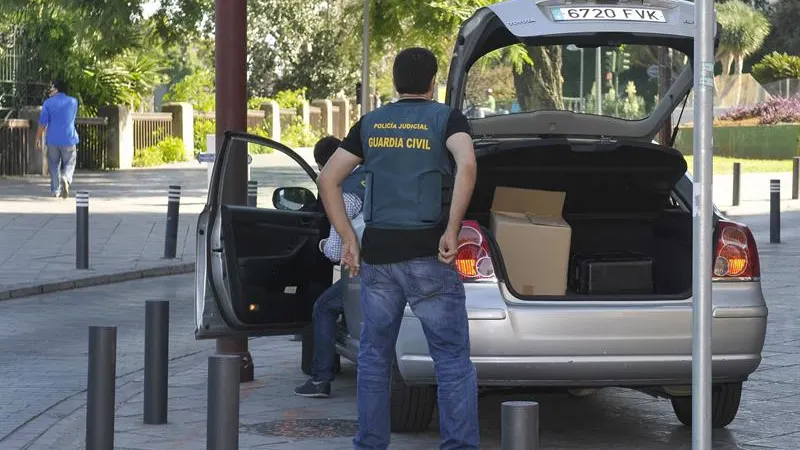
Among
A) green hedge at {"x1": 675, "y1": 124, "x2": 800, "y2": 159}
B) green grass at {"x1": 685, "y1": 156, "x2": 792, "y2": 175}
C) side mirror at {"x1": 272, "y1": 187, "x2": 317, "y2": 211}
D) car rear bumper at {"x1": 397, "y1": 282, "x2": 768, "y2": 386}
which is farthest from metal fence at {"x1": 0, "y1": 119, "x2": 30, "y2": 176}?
car rear bumper at {"x1": 397, "y1": 282, "x2": 768, "y2": 386}

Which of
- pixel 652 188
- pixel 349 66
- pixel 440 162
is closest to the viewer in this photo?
pixel 440 162

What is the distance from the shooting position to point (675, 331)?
24.7ft

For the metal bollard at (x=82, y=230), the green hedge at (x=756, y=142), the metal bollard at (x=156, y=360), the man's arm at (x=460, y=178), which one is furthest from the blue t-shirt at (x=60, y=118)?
the green hedge at (x=756, y=142)

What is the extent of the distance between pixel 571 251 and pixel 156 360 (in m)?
2.29

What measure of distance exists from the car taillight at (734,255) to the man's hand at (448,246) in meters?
1.66

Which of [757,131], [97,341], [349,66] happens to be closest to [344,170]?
[97,341]

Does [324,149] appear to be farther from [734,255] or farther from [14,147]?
[14,147]

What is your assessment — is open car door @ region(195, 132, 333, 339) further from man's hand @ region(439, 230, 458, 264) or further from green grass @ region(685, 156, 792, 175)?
green grass @ region(685, 156, 792, 175)

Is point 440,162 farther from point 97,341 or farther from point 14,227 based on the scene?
point 14,227

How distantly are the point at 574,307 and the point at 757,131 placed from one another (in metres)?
43.4

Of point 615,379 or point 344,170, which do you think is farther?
point 615,379

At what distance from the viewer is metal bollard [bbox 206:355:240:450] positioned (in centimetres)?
582

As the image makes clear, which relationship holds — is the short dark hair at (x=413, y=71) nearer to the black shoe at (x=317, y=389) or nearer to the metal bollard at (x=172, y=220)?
the black shoe at (x=317, y=389)

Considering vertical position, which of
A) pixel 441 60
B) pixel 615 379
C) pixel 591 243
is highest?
pixel 441 60
